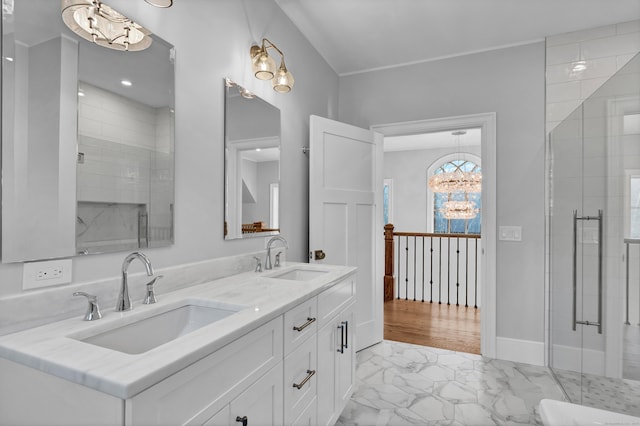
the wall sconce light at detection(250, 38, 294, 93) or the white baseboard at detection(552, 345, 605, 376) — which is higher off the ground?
the wall sconce light at detection(250, 38, 294, 93)

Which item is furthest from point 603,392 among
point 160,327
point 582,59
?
point 582,59

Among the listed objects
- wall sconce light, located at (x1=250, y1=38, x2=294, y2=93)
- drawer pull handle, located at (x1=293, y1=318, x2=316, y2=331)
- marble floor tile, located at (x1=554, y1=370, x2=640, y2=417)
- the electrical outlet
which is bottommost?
marble floor tile, located at (x1=554, y1=370, x2=640, y2=417)

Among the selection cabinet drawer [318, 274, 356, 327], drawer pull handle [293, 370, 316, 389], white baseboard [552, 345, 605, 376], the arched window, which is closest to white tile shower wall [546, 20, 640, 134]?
white baseboard [552, 345, 605, 376]

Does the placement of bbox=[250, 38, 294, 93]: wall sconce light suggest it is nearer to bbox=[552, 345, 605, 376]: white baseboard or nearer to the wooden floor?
bbox=[552, 345, 605, 376]: white baseboard

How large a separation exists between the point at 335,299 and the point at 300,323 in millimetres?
403

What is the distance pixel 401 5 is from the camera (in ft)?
7.50

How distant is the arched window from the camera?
662 cm

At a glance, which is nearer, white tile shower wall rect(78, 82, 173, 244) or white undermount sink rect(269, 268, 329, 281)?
white tile shower wall rect(78, 82, 173, 244)

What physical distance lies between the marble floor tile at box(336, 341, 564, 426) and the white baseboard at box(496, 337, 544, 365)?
2.8 inches

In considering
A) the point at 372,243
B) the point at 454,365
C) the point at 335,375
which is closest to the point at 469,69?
the point at 372,243

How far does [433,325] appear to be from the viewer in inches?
142

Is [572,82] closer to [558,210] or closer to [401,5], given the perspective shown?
[558,210]

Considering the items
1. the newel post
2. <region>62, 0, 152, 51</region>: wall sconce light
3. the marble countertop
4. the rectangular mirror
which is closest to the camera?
the marble countertop

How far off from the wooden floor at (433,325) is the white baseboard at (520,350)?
0.71 feet
